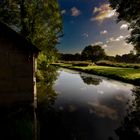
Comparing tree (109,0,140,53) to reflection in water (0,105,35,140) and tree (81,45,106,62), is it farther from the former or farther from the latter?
tree (81,45,106,62)

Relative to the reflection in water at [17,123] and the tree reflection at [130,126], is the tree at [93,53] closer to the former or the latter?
the tree reflection at [130,126]

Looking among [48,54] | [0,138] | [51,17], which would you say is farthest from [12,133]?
[51,17]

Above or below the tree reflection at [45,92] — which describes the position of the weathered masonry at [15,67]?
above

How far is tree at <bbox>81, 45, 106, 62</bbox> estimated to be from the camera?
135 metres

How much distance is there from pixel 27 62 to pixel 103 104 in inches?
261

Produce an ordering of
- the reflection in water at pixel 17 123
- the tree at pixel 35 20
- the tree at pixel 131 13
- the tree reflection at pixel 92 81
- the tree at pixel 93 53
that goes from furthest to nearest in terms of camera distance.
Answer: the tree at pixel 93 53
the tree reflection at pixel 92 81
the tree at pixel 35 20
the tree at pixel 131 13
the reflection in water at pixel 17 123

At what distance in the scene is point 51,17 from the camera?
2739 cm

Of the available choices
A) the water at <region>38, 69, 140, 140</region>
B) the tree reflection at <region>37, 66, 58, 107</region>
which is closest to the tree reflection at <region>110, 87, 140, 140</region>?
the water at <region>38, 69, 140, 140</region>

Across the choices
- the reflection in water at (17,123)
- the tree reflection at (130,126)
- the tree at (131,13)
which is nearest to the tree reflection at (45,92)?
the reflection in water at (17,123)

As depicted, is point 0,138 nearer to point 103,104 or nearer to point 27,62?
point 27,62

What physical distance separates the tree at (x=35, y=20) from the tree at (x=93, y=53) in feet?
355

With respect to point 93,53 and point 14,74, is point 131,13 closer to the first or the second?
point 14,74

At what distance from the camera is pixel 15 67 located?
1099 centimetres

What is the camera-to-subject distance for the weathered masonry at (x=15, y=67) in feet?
35.1
